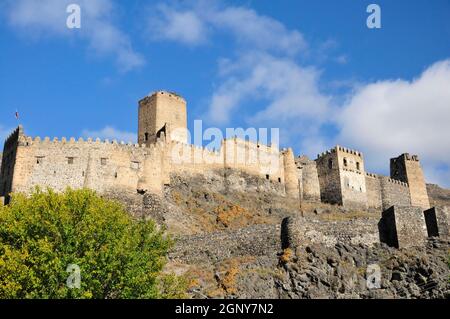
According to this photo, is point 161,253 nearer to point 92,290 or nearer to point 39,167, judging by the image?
point 92,290

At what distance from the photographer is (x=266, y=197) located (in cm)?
6041

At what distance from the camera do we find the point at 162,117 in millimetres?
62219

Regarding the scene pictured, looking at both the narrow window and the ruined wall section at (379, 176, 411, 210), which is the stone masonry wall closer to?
the narrow window

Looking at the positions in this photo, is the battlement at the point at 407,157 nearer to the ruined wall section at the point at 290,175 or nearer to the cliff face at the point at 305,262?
the ruined wall section at the point at 290,175

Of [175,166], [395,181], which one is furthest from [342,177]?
[175,166]

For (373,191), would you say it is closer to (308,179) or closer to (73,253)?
(308,179)

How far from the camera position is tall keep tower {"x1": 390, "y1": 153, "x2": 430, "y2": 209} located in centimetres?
7456

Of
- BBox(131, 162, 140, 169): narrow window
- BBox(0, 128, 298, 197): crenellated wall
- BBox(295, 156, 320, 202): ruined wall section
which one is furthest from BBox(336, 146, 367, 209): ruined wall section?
BBox(131, 162, 140, 169): narrow window

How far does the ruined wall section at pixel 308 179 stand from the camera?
65.4 m

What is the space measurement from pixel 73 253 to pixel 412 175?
5625 centimetres

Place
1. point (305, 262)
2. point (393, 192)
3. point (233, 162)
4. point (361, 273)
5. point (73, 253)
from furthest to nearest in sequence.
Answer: point (393, 192), point (233, 162), point (305, 262), point (361, 273), point (73, 253)

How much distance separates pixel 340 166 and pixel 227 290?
3428cm
